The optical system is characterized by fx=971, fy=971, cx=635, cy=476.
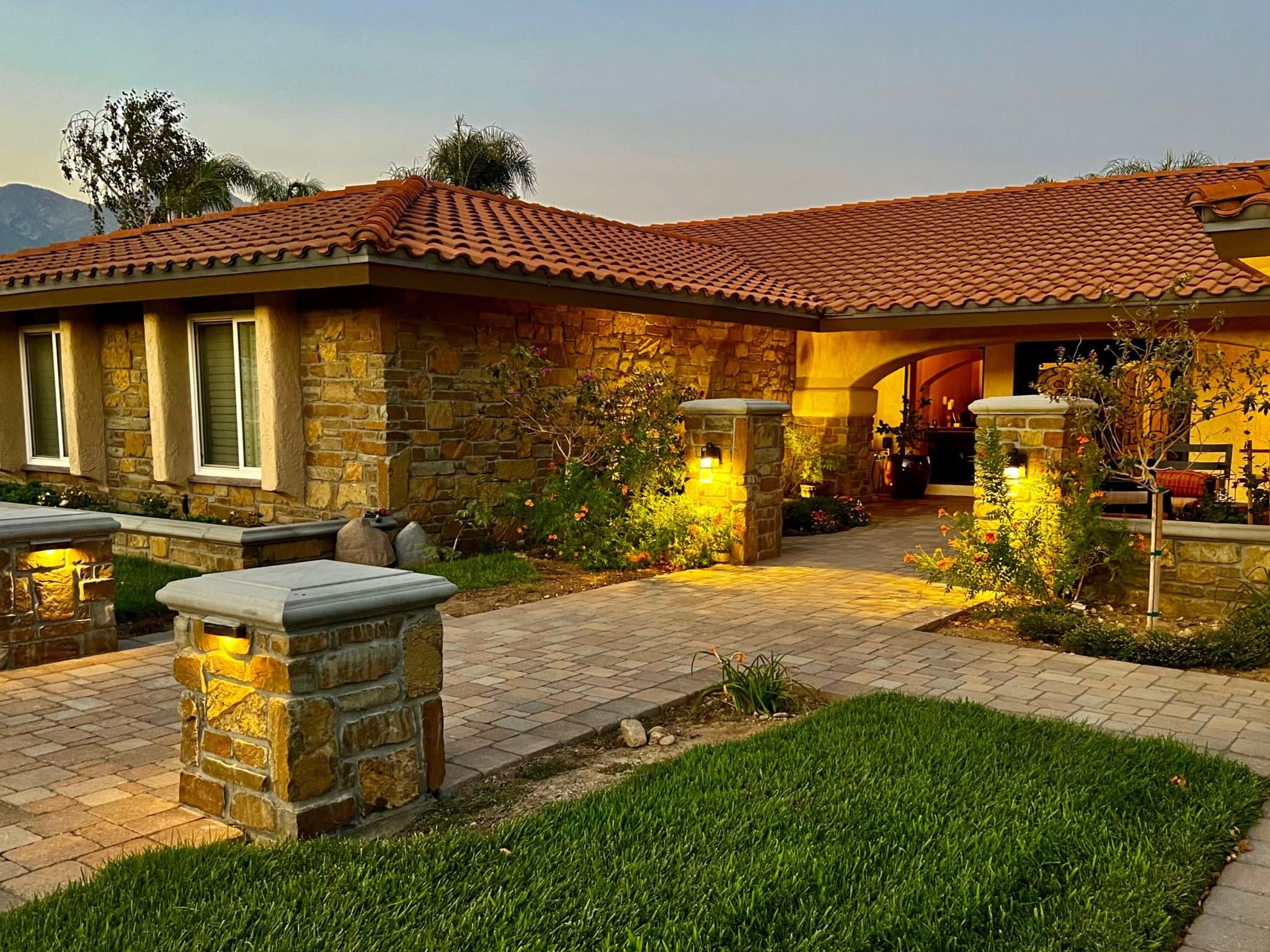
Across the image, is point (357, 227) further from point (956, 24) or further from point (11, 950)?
point (956, 24)

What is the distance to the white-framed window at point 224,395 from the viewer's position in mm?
9766

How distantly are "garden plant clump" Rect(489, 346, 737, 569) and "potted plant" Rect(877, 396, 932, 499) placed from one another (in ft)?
20.1

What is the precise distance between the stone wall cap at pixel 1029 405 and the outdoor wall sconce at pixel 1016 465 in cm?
35

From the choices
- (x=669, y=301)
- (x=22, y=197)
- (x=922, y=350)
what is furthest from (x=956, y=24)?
(x=22, y=197)

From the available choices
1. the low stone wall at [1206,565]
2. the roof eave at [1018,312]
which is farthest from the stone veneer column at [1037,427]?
the roof eave at [1018,312]

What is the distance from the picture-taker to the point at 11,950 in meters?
2.57

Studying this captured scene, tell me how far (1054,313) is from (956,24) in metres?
10.4

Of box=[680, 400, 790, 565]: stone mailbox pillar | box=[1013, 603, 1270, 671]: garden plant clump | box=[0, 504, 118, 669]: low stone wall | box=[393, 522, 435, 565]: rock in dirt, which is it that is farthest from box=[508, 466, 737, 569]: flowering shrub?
box=[0, 504, 118, 669]: low stone wall

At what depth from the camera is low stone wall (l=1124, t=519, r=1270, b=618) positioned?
681 cm

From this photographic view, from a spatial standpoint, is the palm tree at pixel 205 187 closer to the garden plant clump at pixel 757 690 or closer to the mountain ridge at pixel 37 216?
the garden plant clump at pixel 757 690

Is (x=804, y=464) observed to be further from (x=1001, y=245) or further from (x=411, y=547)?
(x=411, y=547)

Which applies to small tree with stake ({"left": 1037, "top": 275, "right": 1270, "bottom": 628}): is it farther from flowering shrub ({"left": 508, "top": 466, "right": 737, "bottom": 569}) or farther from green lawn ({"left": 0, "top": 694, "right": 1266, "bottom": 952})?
flowering shrub ({"left": 508, "top": 466, "right": 737, "bottom": 569})

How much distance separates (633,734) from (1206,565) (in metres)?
4.83

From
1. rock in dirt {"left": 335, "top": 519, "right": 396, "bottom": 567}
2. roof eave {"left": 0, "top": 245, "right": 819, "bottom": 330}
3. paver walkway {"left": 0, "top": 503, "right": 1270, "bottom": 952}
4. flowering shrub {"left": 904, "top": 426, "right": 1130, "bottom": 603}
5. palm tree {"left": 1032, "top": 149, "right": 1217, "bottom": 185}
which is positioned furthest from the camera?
palm tree {"left": 1032, "top": 149, "right": 1217, "bottom": 185}
